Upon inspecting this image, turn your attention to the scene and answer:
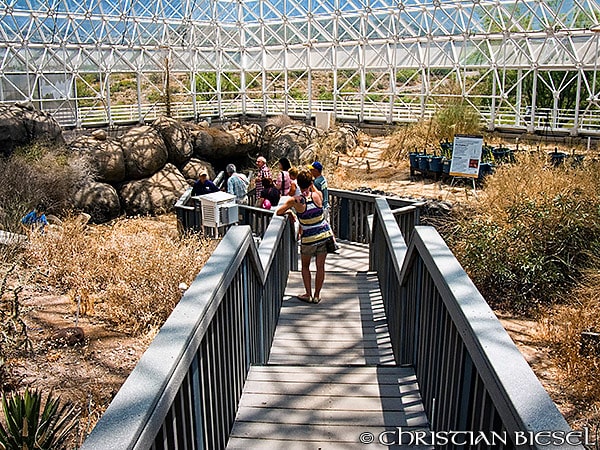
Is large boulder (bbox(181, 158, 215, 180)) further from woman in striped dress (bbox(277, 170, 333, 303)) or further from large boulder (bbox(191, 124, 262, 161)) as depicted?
woman in striped dress (bbox(277, 170, 333, 303))

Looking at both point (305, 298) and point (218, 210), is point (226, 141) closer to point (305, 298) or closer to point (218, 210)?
point (218, 210)

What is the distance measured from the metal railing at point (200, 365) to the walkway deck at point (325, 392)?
0.51 feet

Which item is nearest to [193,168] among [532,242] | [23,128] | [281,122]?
[23,128]

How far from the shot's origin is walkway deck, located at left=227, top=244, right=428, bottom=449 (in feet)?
11.0

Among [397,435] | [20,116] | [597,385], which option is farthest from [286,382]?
[20,116]

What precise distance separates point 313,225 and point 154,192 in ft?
46.1

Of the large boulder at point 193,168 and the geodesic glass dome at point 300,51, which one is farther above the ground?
the geodesic glass dome at point 300,51

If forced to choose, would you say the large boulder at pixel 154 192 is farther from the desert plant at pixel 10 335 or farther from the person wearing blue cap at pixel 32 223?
the desert plant at pixel 10 335

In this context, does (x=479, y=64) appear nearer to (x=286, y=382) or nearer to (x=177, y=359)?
(x=286, y=382)

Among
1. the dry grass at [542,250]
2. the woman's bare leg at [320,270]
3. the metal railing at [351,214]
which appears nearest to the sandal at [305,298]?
the woman's bare leg at [320,270]

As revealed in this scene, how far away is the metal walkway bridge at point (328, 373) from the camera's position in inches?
74.5

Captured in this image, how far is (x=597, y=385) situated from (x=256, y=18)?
93.6 ft

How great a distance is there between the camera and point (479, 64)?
2439 cm

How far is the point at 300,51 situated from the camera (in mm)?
29953
